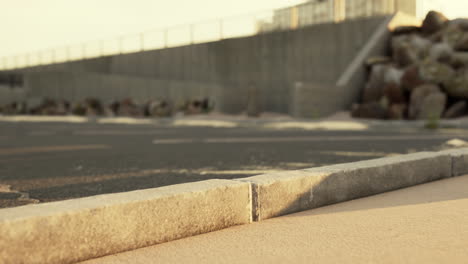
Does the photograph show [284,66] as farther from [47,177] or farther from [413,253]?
[413,253]

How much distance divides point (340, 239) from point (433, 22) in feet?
67.0

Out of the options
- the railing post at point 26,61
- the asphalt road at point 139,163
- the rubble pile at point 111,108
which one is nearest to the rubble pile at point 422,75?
the rubble pile at point 111,108

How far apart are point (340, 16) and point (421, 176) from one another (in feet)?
63.8

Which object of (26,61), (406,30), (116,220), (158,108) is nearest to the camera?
(116,220)

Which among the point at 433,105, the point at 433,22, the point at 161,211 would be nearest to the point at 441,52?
the point at 433,22

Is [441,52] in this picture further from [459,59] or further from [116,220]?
[116,220]

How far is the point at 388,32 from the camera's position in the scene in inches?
856

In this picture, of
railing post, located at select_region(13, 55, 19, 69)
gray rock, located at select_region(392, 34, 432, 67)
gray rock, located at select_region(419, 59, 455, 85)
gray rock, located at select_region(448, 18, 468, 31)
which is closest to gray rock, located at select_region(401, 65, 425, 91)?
gray rock, located at select_region(419, 59, 455, 85)

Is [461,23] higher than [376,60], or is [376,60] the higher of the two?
[461,23]

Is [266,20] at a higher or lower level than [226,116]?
higher

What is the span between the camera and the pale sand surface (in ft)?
7.80

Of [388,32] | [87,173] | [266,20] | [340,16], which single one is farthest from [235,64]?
[87,173]

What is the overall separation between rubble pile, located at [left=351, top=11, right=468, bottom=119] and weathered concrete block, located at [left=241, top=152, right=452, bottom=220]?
13213 mm

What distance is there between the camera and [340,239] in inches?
106
